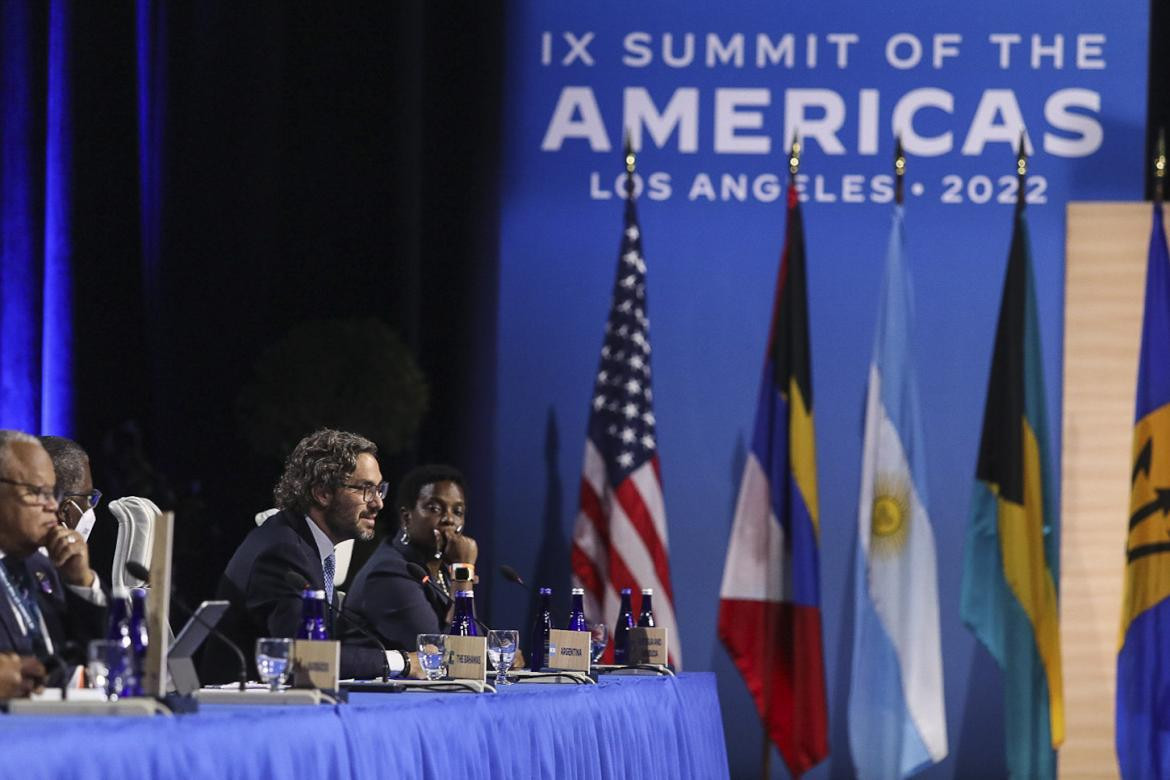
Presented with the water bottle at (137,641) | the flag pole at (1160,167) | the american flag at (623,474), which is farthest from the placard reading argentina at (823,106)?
the water bottle at (137,641)

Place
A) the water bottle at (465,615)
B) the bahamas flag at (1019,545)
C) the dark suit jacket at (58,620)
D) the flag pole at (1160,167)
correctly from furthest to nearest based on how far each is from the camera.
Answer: the flag pole at (1160,167)
the bahamas flag at (1019,545)
the water bottle at (465,615)
the dark suit jacket at (58,620)

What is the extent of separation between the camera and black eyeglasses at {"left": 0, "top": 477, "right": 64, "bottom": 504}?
3.27 metres

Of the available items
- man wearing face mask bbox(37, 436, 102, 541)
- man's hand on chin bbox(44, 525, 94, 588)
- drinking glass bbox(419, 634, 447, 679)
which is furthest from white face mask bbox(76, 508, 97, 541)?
man's hand on chin bbox(44, 525, 94, 588)

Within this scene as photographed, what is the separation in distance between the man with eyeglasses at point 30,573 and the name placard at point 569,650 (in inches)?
64.2

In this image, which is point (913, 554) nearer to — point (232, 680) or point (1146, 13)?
point (1146, 13)

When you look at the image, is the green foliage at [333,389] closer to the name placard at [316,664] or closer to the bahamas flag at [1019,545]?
the bahamas flag at [1019,545]

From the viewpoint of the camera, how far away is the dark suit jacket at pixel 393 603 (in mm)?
4715

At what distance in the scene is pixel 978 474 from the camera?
7.13 m

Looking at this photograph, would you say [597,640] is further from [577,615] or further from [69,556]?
[69,556]

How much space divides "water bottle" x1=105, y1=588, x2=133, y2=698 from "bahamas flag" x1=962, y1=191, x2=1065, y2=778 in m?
4.59

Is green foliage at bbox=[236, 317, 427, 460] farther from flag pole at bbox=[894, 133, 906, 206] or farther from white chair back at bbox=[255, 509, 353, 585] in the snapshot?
flag pole at bbox=[894, 133, 906, 206]

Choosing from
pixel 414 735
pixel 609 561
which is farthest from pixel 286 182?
pixel 414 735

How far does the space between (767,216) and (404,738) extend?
502 centimetres

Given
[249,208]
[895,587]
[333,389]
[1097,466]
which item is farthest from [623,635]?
[249,208]
